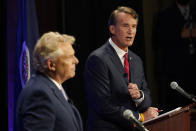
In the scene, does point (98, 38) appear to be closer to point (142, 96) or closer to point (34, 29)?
point (34, 29)

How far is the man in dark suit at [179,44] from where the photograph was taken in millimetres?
5930

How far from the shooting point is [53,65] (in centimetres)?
256

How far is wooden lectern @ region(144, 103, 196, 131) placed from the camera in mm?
3061

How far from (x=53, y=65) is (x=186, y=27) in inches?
149

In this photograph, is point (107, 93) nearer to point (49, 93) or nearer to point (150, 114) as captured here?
point (150, 114)

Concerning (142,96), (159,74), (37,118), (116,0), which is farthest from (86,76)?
(159,74)

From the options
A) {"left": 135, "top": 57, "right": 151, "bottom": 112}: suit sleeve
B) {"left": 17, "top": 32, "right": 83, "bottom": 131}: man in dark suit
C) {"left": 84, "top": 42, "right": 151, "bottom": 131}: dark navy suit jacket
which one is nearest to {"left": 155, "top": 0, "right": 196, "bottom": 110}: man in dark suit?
{"left": 135, "top": 57, "right": 151, "bottom": 112}: suit sleeve

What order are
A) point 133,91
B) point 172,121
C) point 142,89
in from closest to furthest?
point 172,121
point 133,91
point 142,89

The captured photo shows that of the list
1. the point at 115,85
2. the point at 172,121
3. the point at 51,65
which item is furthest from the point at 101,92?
the point at 51,65

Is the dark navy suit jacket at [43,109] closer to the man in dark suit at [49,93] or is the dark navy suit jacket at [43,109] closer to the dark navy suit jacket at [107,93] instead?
the man in dark suit at [49,93]

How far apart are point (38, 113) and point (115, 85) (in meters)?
1.27

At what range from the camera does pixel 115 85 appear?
3.54 meters

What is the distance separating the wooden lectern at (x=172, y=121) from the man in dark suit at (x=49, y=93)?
27.5 inches

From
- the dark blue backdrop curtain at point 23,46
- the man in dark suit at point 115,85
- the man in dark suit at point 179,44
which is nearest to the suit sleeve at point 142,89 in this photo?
the man in dark suit at point 115,85
